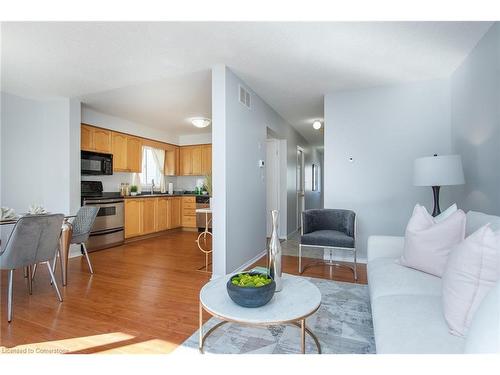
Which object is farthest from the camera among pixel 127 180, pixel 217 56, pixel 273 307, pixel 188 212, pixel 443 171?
pixel 188 212

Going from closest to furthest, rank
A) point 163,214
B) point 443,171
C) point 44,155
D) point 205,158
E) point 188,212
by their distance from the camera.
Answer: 1. point 443,171
2. point 44,155
3. point 163,214
4. point 188,212
5. point 205,158

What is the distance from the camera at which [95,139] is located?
4.72 metres

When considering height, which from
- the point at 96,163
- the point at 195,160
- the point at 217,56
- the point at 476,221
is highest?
the point at 217,56

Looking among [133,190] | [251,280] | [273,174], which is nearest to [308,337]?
[251,280]

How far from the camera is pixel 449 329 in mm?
1105

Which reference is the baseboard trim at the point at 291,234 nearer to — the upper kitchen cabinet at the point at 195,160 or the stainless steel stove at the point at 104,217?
the upper kitchen cabinet at the point at 195,160

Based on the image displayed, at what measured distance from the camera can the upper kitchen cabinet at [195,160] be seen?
21.6 ft

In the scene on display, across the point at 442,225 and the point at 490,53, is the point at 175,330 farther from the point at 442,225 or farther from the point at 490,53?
the point at 490,53

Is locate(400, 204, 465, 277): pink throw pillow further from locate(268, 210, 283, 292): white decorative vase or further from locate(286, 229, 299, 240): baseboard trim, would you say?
locate(286, 229, 299, 240): baseboard trim

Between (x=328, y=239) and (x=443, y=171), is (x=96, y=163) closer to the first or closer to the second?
(x=328, y=239)

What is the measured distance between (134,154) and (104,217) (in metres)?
1.54

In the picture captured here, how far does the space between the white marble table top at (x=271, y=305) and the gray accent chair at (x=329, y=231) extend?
1546 mm

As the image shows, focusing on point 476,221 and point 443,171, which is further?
point 443,171

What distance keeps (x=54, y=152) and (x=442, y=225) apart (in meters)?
4.90
